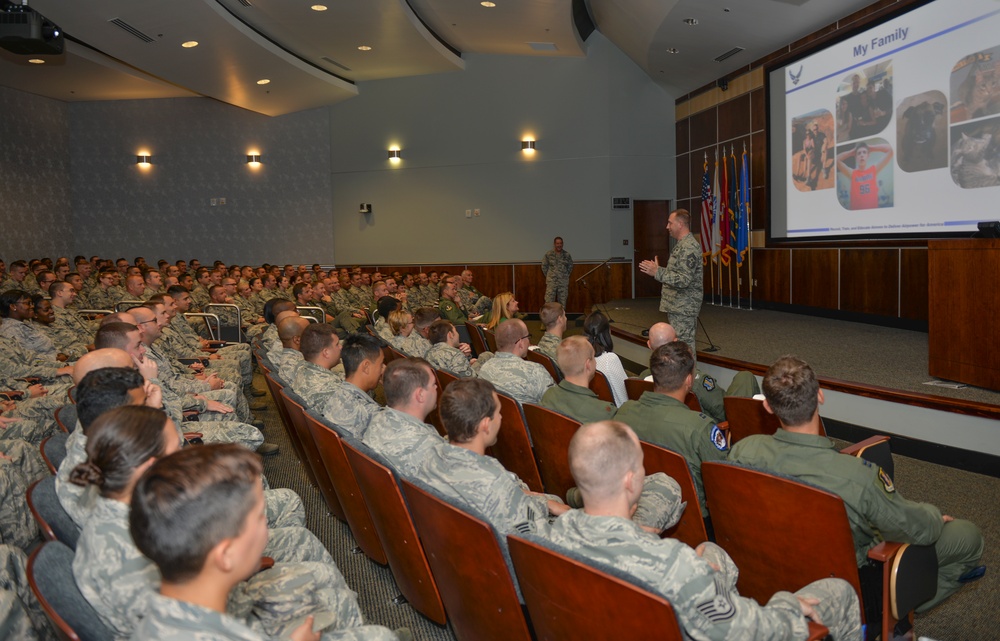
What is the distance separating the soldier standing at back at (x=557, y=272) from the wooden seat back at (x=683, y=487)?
422 inches

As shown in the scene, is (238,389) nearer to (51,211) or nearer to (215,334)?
(215,334)

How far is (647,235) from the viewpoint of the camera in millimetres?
14422

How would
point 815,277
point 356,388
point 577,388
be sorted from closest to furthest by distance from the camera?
1. point 577,388
2. point 356,388
3. point 815,277

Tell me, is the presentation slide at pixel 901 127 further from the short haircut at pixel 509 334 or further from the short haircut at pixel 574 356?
the short haircut at pixel 574 356

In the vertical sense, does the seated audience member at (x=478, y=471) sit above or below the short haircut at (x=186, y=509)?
below

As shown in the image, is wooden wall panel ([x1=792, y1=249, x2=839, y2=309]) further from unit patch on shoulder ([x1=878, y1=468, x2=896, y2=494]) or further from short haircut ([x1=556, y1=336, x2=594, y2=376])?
unit patch on shoulder ([x1=878, y1=468, x2=896, y2=494])

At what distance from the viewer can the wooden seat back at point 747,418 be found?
3.28m

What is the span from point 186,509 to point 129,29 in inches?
407

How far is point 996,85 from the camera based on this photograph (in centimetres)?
631

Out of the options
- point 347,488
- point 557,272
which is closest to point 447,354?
→ point 347,488

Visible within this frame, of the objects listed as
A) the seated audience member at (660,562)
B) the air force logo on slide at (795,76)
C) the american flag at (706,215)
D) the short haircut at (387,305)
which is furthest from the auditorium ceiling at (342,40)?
the seated audience member at (660,562)

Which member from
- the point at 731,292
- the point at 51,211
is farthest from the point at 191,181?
the point at 731,292

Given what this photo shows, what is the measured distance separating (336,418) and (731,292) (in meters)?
9.90

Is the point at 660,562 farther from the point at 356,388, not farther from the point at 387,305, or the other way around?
the point at 387,305
